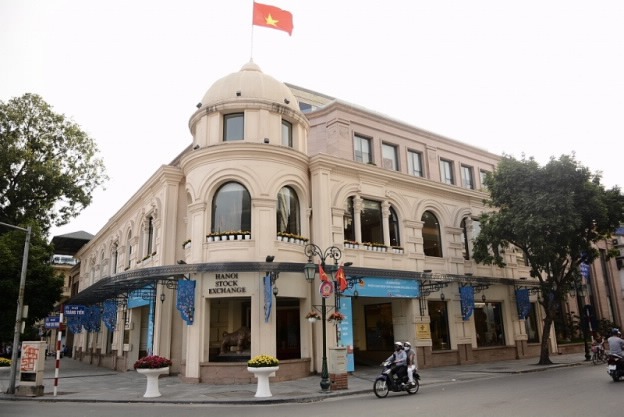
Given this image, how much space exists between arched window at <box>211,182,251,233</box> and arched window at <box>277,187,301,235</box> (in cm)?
131

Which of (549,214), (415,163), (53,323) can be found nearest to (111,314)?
(53,323)

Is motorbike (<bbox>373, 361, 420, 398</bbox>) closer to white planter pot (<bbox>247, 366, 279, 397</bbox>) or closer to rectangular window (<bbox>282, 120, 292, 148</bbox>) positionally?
white planter pot (<bbox>247, 366, 279, 397</bbox>)

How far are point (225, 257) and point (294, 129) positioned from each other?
705cm

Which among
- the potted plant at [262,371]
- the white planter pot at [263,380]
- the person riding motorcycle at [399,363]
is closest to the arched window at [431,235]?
the person riding motorcycle at [399,363]

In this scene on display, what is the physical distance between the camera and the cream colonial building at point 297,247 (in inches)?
746

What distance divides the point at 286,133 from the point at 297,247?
17.9ft

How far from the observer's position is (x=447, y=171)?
94.1ft

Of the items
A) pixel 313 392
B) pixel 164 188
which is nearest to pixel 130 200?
pixel 164 188

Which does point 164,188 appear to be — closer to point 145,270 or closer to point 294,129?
point 145,270

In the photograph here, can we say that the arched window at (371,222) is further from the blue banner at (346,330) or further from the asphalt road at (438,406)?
the asphalt road at (438,406)

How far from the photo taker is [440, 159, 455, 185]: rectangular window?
1115 inches

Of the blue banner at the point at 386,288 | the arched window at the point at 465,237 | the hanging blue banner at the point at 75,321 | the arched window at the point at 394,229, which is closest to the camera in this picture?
the blue banner at the point at 386,288

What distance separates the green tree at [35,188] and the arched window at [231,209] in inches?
567

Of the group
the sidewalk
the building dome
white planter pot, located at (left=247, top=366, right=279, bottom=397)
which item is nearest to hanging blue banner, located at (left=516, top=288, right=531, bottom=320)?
the sidewalk
